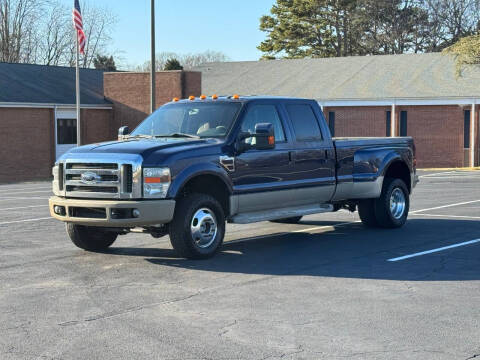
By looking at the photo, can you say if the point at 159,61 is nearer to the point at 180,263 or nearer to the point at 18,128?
the point at 18,128

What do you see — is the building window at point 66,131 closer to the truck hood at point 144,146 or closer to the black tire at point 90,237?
the black tire at point 90,237

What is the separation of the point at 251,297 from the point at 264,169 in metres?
3.34

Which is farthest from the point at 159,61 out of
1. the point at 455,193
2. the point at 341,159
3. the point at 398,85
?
the point at 341,159

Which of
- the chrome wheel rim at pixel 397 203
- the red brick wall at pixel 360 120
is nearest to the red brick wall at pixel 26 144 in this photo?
the red brick wall at pixel 360 120

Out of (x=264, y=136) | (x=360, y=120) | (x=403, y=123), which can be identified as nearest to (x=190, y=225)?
(x=264, y=136)

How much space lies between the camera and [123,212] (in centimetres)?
991

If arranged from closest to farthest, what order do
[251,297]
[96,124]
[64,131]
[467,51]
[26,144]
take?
1. [251,297]
2. [467,51]
3. [26,144]
4. [64,131]
5. [96,124]

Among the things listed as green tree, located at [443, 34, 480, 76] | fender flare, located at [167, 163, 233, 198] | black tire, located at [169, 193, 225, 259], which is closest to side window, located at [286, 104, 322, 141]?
fender flare, located at [167, 163, 233, 198]

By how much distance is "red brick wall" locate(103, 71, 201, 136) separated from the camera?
41219mm

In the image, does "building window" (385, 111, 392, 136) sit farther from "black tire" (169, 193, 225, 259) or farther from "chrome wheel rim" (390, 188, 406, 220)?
"black tire" (169, 193, 225, 259)

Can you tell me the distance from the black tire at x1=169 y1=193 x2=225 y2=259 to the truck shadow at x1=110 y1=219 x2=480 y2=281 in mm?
151

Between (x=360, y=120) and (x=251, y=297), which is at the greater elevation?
(x=360, y=120)

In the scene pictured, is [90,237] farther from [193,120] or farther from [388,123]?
[388,123]

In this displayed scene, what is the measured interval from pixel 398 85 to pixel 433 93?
2472 millimetres
